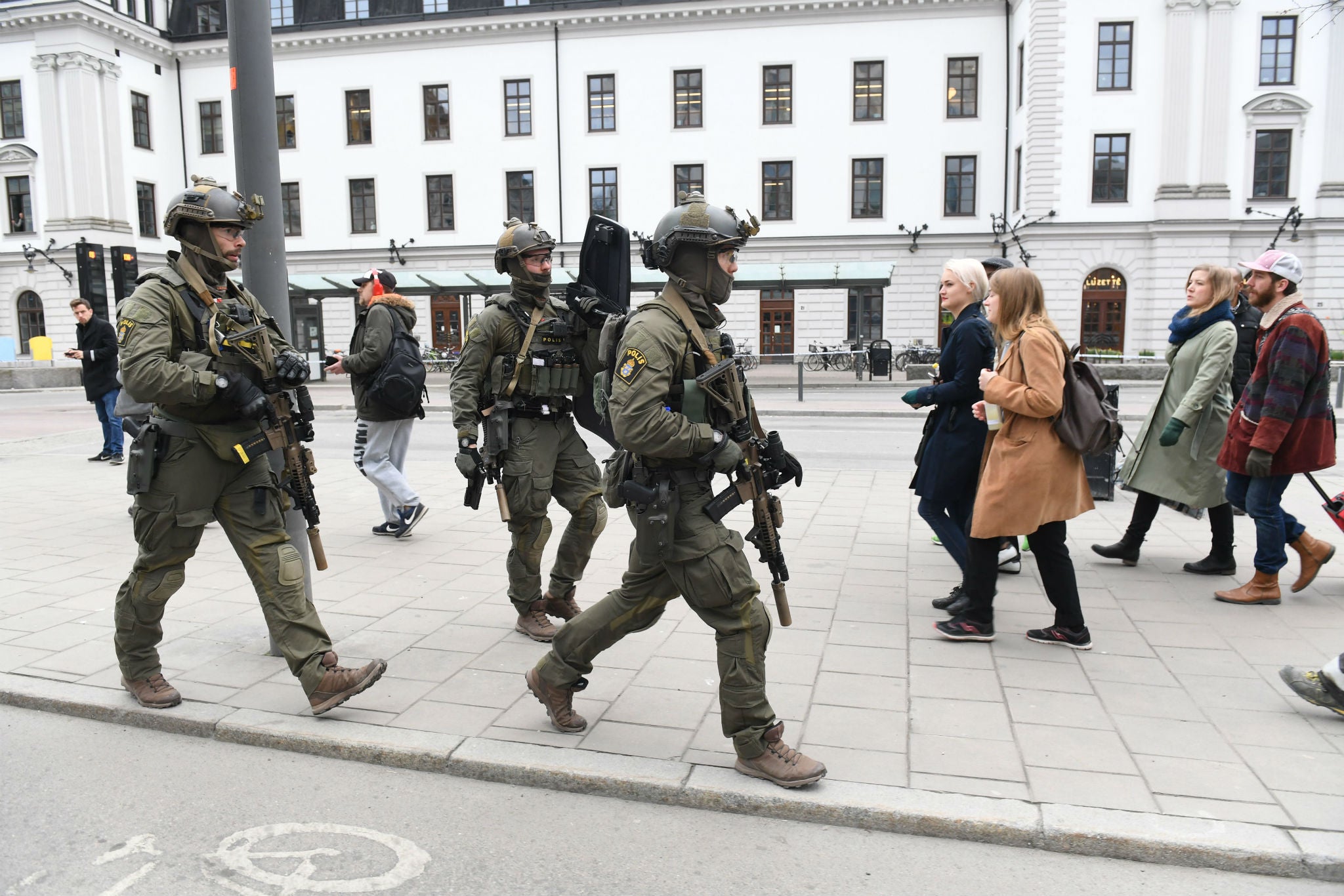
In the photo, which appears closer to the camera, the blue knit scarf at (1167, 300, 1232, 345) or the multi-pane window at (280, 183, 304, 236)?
the blue knit scarf at (1167, 300, 1232, 345)

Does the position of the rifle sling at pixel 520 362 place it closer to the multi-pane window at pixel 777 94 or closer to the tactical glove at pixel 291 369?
the tactical glove at pixel 291 369

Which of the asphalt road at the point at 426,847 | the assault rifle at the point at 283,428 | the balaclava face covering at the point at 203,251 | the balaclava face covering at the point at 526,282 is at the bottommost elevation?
the asphalt road at the point at 426,847

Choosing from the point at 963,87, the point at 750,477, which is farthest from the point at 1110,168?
the point at 750,477

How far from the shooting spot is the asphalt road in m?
2.90

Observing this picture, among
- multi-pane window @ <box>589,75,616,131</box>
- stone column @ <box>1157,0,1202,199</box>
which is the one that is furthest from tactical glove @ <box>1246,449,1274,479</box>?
multi-pane window @ <box>589,75,616,131</box>

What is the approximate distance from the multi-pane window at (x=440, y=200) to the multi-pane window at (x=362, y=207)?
237 centimetres

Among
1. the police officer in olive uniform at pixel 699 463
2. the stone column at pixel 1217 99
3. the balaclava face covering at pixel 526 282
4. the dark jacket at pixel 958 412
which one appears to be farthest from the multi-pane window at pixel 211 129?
the police officer in olive uniform at pixel 699 463

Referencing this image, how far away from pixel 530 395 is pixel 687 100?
34.5 metres

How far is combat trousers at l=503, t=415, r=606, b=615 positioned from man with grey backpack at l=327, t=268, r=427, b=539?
229 centimetres

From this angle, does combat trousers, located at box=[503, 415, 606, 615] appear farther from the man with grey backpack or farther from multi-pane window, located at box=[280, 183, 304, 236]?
multi-pane window, located at box=[280, 183, 304, 236]

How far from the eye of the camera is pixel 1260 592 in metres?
5.50

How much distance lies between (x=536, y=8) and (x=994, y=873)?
129 ft

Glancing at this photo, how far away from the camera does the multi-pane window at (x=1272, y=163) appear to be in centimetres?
3228

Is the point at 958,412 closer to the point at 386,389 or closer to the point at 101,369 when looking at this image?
the point at 386,389
